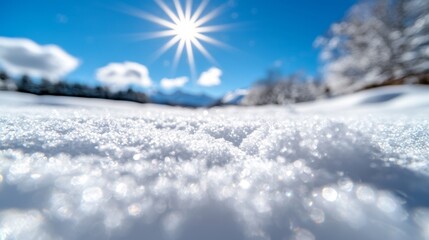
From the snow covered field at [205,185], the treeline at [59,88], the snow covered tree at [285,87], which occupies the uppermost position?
the snow covered tree at [285,87]

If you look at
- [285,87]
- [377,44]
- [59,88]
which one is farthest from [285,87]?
[59,88]

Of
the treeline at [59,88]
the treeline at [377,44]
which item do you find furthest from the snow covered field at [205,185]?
the treeline at [59,88]

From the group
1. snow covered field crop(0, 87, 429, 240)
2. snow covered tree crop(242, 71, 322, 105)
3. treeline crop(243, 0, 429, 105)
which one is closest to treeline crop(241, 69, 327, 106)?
snow covered tree crop(242, 71, 322, 105)

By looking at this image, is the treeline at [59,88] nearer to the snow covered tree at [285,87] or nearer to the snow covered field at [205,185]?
the snow covered tree at [285,87]

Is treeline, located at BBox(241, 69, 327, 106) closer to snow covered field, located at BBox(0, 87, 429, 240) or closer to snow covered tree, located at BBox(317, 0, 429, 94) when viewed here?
snow covered tree, located at BBox(317, 0, 429, 94)

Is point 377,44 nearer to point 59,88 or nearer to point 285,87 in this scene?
point 285,87

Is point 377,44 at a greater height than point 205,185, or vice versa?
point 377,44

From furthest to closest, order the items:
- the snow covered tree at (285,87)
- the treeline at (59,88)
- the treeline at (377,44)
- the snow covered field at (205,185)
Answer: the snow covered tree at (285,87), the treeline at (59,88), the treeline at (377,44), the snow covered field at (205,185)
